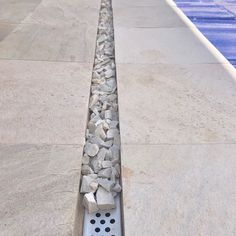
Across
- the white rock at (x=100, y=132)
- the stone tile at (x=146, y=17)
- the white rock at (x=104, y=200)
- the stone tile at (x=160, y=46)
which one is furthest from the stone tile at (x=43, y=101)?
the stone tile at (x=146, y=17)

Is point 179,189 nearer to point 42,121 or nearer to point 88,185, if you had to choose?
point 88,185

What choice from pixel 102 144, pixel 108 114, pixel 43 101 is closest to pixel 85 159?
pixel 102 144

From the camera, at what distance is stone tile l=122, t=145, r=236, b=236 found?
1.52 metres

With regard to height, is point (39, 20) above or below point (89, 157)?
above

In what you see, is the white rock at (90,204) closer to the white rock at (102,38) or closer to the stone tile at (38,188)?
the stone tile at (38,188)

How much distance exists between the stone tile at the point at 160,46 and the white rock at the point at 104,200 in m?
1.95

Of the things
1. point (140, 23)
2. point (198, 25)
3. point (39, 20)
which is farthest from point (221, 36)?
point (39, 20)

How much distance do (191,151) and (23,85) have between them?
1.63m

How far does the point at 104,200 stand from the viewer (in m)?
1.71

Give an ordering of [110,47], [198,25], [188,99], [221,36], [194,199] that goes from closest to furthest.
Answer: [194,199], [188,99], [110,47], [221,36], [198,25]

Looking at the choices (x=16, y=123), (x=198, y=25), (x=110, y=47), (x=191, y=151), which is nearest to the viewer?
(x=191, y=151)

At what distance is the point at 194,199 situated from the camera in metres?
1.66

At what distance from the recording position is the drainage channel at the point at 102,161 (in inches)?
65.0

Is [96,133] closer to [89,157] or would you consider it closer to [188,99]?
[89,157]
